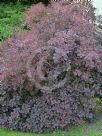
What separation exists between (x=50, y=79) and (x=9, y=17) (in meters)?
5.86

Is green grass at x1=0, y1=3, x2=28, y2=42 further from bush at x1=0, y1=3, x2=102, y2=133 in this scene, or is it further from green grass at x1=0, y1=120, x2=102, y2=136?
green grass at x1=0, y1=120, x2=102, y2=136

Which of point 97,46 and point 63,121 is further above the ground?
point 97,46

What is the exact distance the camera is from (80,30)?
6.55 m

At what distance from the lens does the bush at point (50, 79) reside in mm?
6176

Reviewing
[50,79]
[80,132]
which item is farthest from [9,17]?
[80,132]

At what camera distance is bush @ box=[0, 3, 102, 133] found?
618 cm

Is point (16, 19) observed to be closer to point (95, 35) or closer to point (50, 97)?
point (95, 35)

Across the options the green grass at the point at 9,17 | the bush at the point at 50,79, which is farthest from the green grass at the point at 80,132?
the green grass at the point at 9,17

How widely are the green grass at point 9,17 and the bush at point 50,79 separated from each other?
2.98 m

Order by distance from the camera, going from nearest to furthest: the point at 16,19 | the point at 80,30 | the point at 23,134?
the point at 23,134, the point at 80,30, the point at 16,19

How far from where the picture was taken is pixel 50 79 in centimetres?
625

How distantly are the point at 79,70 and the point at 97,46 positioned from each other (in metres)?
0.58

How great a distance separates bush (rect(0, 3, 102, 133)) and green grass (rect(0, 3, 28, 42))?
2.98m

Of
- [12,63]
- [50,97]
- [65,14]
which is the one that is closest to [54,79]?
[50,97]
